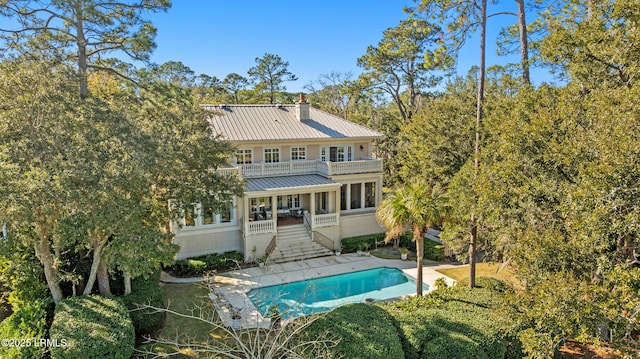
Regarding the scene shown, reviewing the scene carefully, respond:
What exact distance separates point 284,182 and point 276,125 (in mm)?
5385

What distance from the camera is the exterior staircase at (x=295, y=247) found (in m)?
22.8

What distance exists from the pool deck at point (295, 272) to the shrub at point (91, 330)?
5.32 meters

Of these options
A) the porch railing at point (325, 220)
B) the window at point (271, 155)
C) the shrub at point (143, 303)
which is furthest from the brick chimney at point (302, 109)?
the shrub at point (143, 303)

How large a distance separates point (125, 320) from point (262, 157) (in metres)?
16.2

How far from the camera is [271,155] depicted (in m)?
27.2

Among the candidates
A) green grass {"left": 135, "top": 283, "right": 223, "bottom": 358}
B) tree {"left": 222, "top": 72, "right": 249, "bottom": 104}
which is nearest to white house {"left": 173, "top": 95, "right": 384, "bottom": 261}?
green grass {"left": 135, "top": 283, "right": 223, "bottom": 358}

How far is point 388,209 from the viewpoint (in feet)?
50.7

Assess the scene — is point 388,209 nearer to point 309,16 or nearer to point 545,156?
point 545,156

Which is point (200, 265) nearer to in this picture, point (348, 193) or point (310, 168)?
point (310, 168)

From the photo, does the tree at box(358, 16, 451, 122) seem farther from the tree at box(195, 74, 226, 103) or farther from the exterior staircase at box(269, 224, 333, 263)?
the tree at box(195, 74, 226, 103)

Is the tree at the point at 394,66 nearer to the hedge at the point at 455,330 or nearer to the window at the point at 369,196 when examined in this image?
the window at the point at 369,196

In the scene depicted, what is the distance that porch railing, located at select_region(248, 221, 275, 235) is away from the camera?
22594mm

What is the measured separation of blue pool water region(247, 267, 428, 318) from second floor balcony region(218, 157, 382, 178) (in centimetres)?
799

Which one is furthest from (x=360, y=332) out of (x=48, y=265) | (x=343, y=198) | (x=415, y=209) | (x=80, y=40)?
(x=343, y=198)
